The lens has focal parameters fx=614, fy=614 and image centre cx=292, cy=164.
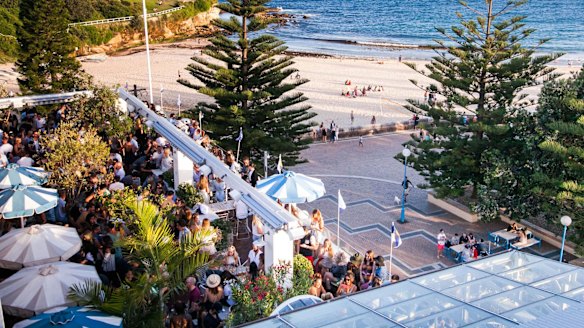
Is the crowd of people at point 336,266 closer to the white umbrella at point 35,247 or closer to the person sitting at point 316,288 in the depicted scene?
the person sitting at point 316,288

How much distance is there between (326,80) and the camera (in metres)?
38.2

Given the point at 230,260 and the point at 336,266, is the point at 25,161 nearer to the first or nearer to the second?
the point at 230,260

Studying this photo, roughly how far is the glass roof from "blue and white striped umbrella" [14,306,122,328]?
1637 millimetres

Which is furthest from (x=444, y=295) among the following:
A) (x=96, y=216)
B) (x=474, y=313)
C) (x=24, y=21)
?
(x=24, y=21)

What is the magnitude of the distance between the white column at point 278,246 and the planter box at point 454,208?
903 centimetres

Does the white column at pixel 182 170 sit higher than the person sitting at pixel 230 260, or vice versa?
the white column at pixel 182 170

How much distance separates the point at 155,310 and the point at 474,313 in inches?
126

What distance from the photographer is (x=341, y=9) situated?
10081cm

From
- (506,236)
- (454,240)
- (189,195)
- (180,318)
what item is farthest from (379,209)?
(180,318)

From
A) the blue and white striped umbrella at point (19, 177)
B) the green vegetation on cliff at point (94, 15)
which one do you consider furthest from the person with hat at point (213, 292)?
the green vegetation on cliff at point (94, 15)

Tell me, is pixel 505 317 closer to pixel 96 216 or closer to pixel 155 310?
pixel 155 310

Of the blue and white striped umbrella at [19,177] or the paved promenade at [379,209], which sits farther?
the paved promenade at [379,209]

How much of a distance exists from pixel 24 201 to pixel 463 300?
6.70 m

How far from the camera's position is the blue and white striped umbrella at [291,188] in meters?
10.6
